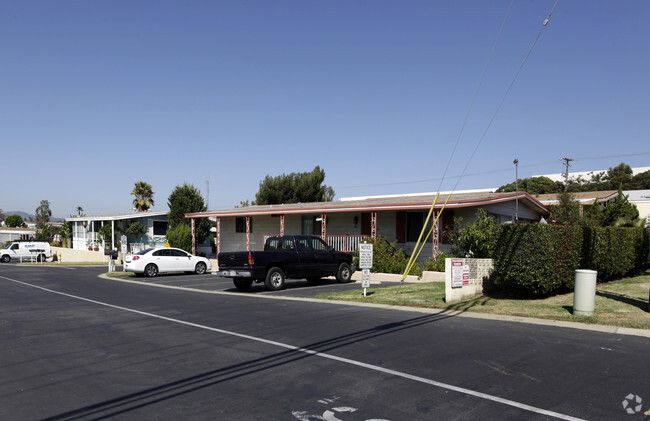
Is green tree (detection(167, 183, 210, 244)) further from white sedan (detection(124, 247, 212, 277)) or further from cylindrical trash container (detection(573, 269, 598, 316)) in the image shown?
cylindrical trash container (detection(573, 269, 598, 316))

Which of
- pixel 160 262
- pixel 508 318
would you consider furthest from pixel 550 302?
pixel 160 262

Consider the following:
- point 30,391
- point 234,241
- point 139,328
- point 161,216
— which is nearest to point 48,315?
point 139,328

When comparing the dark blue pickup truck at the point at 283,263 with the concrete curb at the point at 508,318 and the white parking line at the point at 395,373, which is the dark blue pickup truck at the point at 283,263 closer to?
the concrete curb at the point at 508,318

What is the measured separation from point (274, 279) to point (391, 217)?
9.65 metres

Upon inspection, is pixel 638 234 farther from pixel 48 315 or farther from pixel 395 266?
pixel 48 315

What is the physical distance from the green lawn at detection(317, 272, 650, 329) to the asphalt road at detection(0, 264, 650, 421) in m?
1.26

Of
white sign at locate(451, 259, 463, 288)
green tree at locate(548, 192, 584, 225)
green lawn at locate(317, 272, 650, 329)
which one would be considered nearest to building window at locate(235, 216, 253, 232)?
green lawn at locate(317, 272, 650, 329)

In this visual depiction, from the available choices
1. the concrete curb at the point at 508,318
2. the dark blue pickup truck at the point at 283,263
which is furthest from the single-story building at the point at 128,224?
the concrete curb at the point at 508,318

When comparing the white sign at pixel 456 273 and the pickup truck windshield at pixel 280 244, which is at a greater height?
the pickup truck windshield at pixel 280 244

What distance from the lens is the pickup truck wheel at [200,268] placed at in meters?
26.9

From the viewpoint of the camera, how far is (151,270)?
25.5 m

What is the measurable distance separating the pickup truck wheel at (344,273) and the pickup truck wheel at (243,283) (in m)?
3.63

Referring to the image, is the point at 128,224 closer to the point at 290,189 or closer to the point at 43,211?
the point at 290,189

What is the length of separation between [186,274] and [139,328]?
17.4 m
